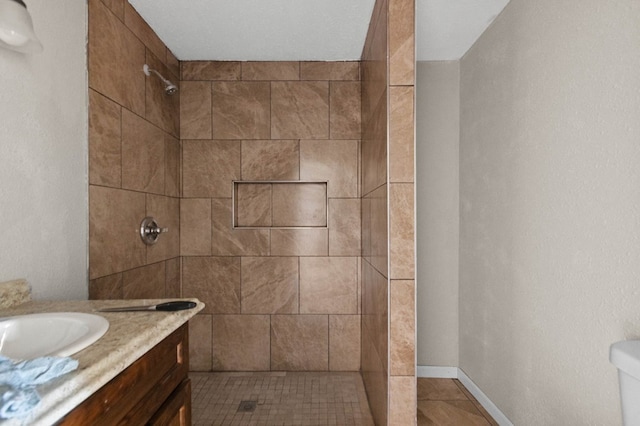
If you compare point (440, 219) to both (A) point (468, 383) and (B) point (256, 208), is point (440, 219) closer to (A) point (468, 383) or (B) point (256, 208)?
(A) point (468, 383)

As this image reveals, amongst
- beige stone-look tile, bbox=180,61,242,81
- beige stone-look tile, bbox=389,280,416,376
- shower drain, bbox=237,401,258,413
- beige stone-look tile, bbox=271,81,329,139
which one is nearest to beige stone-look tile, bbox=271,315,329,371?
shower drain, bbox=237,401,258,413

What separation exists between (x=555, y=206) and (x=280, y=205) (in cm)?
178

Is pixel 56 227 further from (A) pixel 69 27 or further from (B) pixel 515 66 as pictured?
(B) pixel 515 66

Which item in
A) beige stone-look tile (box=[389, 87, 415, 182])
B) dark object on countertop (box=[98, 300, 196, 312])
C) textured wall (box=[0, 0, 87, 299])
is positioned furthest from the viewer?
beige stone-look tile (box=[389, 87, 415, 182])

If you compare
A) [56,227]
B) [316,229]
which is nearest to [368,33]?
[316,229]

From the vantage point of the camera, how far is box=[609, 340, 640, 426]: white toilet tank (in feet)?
3.17

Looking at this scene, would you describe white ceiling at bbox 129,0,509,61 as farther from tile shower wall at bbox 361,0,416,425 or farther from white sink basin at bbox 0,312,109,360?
white sink basin at bbox 0,312,109,360

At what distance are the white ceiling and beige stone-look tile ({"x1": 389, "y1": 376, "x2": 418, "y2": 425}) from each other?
6.36ft

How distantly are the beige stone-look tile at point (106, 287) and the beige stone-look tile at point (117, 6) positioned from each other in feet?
4.41

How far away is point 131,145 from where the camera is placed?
79.8 inches

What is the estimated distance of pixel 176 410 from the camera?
3.84ft

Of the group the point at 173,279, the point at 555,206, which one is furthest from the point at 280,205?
the point at 555,206

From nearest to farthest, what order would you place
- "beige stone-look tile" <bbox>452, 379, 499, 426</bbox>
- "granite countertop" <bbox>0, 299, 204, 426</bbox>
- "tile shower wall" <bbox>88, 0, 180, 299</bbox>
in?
"granite countertop" <bbox>0, 299, 204, 426</bbox>, "tile shower wall" <bbox>88, 0, 180, 299</bbox>, "beige stone-look tile" <bbox>452, 379, 499, 426</bbox>

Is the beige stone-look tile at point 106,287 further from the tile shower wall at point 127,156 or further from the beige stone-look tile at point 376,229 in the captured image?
the beige stone-look tile at point 376,229
